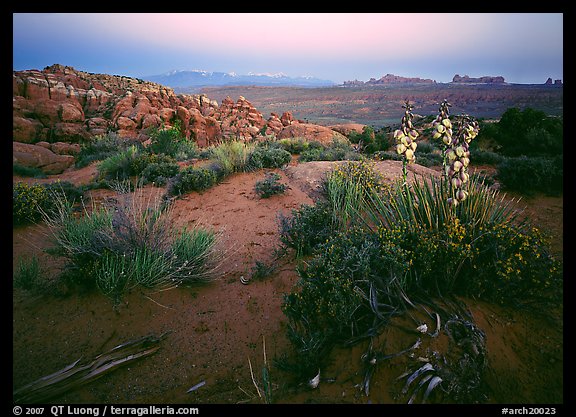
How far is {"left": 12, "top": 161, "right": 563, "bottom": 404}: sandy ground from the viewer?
239 cm

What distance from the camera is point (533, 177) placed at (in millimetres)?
7227

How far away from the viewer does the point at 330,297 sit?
277cm

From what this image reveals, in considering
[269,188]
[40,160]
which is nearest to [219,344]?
[269,188]

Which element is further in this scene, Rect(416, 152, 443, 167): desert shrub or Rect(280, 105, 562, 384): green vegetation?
Rect(416, 152, 443, 167): desert shrub

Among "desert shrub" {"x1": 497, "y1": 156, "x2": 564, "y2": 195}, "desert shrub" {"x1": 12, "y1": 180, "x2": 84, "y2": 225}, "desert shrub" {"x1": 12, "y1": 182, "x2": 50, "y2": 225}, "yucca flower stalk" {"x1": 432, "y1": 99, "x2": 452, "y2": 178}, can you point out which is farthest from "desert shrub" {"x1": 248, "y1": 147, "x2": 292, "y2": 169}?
"yucca flower stalk" {"x1": 432, "y1": 99, "x2": 452, "y2": 178}

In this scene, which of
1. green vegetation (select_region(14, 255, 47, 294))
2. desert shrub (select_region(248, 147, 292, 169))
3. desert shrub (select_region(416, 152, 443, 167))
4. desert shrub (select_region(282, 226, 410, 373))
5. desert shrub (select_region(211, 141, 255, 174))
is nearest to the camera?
desert shrub (select_region(282, 226, 410, 373))

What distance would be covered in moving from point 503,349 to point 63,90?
3223 centimetres

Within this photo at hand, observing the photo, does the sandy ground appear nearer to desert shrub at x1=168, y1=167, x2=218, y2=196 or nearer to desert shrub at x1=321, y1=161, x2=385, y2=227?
desert shrub at x1=321, y1=161, x2=385, y2=227

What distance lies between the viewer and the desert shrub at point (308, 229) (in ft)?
15.3

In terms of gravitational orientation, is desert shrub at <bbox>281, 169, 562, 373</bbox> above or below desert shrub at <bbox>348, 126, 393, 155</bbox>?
below

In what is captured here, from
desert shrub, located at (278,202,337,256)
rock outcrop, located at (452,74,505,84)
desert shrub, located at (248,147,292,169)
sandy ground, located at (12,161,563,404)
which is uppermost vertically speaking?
rock outcrop, located at (452,74,505,84)

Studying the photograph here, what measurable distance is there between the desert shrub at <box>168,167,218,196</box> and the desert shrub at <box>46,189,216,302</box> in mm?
3093

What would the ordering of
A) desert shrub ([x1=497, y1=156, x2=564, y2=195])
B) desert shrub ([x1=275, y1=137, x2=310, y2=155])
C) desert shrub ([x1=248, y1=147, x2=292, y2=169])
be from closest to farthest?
1. desert shrub ([x1=497, y1=156, x2=564, y2=195])
2. desert shrub ([x1=248, y1=147, x2=292, y2=169])
3. desert shrub ([x1=275, y1=137, x2=310, y2=155])

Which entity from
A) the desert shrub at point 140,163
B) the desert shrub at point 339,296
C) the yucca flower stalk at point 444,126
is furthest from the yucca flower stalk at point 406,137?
the desert shrub at point 140,163
